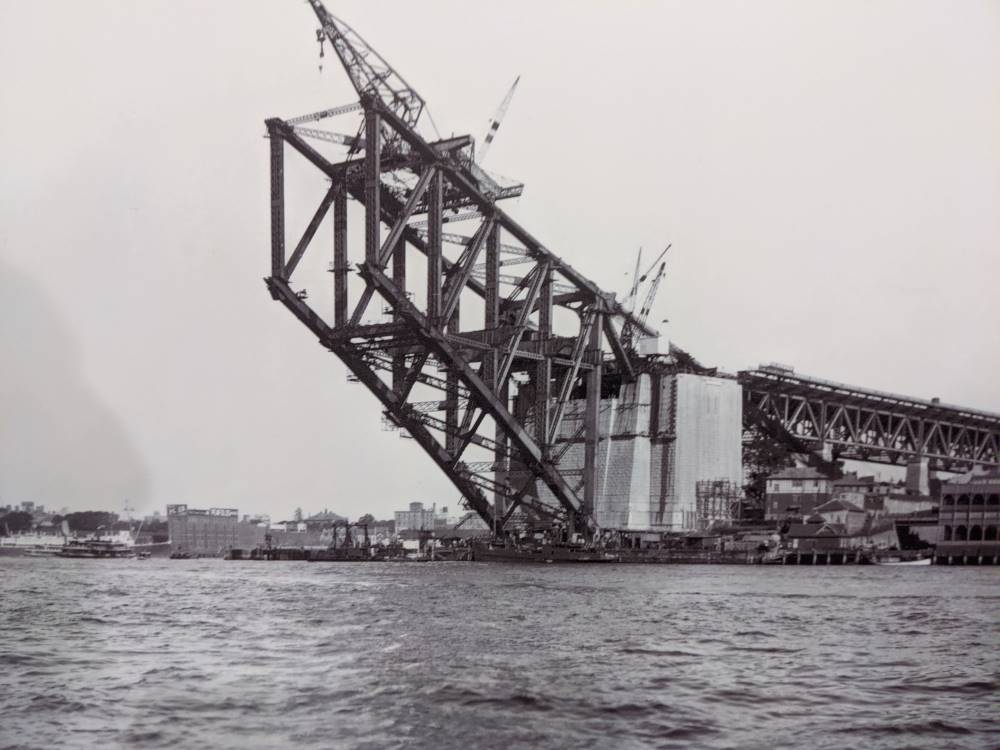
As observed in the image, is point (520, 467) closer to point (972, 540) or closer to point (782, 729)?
point (972, 540)

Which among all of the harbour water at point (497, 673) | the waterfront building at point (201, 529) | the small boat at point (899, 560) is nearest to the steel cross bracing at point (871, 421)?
the small boat at point (899, 560)

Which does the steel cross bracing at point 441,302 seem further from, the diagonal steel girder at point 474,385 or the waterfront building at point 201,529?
the waterfront building at point 201,529

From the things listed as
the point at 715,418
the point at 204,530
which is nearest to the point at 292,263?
the point at 715,418

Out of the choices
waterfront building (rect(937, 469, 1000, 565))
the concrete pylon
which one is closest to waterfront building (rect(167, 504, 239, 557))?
the concrete pylon

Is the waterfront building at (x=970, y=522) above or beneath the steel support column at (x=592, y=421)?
beneath

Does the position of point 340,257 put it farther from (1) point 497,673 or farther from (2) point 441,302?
(1) point 497,673

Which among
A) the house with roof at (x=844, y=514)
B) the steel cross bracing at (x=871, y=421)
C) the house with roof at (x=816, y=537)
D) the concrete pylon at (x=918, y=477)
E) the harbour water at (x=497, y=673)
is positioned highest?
the steel cross bracing at (x=871, y=421)
